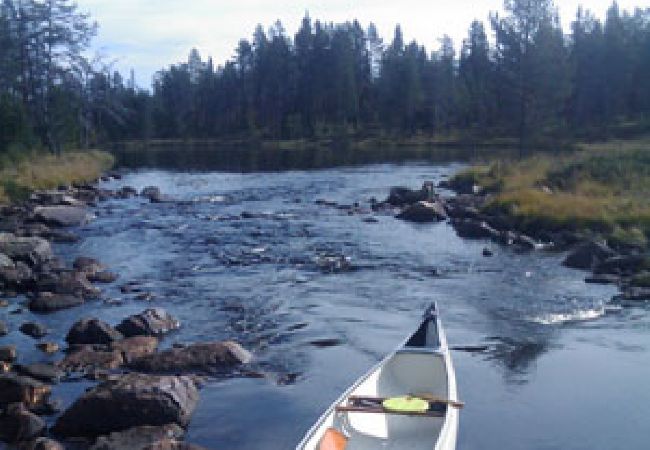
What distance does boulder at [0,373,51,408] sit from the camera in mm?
11641

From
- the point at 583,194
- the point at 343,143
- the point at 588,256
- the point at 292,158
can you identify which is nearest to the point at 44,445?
the point at 588,256

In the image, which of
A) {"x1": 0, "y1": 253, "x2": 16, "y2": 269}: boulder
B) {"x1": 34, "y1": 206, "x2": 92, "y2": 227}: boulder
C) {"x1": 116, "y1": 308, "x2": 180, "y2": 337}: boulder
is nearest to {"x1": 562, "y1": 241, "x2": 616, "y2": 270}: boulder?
{"x1": 116, "y1": 308, "x2": 180, "y2": 337}: boulder

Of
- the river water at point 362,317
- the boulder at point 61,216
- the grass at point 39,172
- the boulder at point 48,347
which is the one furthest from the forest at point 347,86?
the boulder at point 48,347

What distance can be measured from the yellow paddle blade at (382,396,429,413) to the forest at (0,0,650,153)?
3697 cm

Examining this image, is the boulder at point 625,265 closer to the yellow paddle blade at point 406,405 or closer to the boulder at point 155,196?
the yellow paddle blade at point 406,405

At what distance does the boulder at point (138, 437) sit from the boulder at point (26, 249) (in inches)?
515

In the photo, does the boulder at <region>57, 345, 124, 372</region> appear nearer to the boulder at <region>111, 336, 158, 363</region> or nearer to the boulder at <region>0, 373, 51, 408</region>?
the boulder at <region>111, 336, 158, 363</region>

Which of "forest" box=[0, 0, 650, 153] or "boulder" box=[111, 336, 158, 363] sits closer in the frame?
"boulder" box=[111, 336, 158, 363]

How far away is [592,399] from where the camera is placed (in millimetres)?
12109

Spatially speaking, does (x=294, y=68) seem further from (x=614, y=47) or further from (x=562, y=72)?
(x=562, y=72)

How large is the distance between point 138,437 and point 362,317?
7421 millimetres

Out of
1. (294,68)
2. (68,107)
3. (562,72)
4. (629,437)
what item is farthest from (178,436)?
(294,68)

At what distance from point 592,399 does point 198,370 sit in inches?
259

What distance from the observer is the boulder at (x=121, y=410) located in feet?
35.6
